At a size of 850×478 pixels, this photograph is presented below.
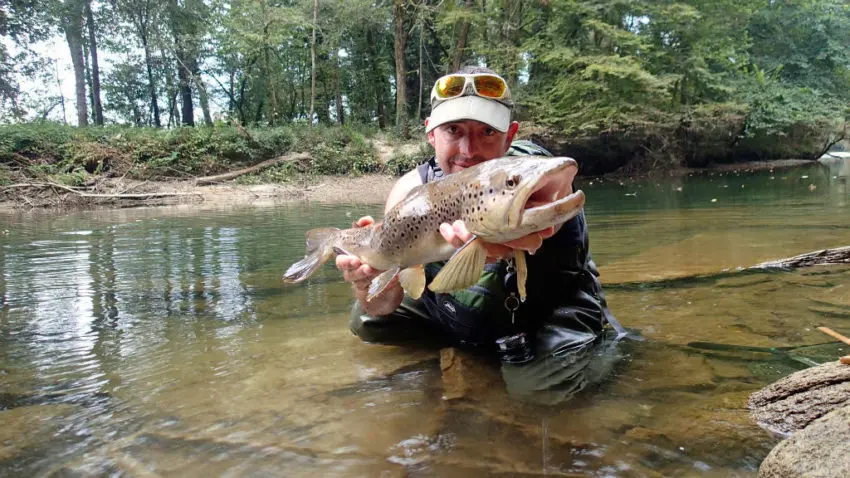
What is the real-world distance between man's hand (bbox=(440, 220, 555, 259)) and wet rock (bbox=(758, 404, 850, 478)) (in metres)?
1.07

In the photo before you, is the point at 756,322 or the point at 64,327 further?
the point at 64,327

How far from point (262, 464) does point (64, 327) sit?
296cm

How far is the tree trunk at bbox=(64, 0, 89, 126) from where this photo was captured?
87.5 ft

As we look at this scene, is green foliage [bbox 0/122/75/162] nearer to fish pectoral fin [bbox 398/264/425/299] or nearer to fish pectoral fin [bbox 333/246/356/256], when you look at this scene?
fish pectoral fin [bbox 333/246/356/256]

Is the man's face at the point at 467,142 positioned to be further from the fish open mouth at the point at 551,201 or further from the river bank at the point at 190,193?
the river bank at the point at 190,193

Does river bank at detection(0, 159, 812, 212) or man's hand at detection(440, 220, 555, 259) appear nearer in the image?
man's hand at detection(440, 220, 555, 259)

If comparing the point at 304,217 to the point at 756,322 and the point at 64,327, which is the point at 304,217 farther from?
the point at 756,322

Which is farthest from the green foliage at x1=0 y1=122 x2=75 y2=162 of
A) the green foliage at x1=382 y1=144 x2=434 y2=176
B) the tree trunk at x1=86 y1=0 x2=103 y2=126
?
the green foliage at x1=382 y1=144 x2=434 y2=176

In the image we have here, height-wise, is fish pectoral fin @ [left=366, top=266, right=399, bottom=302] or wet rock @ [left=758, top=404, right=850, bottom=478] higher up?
fish pectoral fin @ [left=366, top=266, right=399, bottom=302]

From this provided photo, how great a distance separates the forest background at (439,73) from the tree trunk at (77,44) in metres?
0.07

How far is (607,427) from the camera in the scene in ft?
7.75

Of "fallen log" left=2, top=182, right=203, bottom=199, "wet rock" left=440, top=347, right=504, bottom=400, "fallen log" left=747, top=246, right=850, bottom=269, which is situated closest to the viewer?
"wet rock" left=440, top=347, right=504, bottom=400

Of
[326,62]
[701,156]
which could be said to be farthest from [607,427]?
[326,62]

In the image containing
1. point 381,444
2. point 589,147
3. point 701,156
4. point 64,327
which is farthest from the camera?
point 701,156
